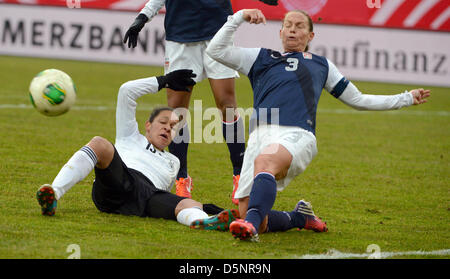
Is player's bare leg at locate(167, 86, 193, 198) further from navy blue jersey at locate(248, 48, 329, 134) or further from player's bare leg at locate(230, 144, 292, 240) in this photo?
player's bare leg at locate(230, 144, 292, 240)

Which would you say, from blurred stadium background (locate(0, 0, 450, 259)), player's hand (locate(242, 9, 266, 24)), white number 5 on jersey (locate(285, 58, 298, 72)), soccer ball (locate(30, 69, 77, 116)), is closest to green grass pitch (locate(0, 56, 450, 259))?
blurred stadium background (locate(0, 0, 450, 259))

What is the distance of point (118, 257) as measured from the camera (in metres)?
3.88

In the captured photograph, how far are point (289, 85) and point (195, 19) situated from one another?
1.87 metres

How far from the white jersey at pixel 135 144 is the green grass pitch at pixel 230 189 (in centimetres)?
42

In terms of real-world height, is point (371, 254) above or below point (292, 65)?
below

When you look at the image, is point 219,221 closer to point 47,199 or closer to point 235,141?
point 47,199

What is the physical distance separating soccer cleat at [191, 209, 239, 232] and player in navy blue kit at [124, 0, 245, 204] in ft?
5.37

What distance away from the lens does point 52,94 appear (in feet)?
15.9

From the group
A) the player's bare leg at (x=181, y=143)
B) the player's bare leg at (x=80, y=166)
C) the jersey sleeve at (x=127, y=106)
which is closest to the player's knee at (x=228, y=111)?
the player's bare leg at (x=181, y=143)

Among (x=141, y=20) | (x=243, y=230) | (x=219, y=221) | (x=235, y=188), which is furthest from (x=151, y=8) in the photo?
(x=243, y=230)
